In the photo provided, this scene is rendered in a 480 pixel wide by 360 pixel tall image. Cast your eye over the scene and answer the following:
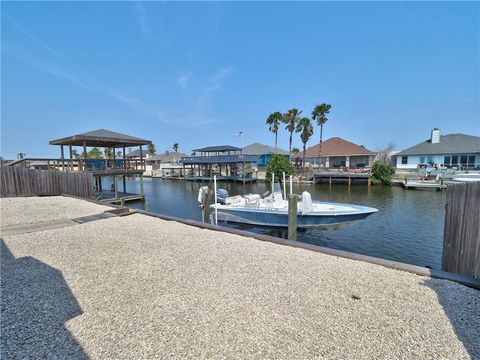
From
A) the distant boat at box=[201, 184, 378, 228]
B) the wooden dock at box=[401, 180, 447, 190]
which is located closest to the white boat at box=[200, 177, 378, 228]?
the distant boat at box=[201, 184, 378, 228]

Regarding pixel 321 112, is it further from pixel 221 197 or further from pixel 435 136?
pixel 221 197

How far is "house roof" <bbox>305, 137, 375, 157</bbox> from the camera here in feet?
127

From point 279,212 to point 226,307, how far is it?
25.6 ft

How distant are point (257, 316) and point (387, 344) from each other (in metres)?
1.44

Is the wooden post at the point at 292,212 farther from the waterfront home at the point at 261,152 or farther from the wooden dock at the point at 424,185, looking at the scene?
the waterfront home at the point at 261,152

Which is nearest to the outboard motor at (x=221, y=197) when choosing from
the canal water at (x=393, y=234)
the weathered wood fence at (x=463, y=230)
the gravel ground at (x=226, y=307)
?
the canal water at (x=393, y=234)

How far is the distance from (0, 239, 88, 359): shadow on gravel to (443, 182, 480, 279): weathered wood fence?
5.72m

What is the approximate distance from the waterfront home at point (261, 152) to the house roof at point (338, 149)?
6375 millimetres

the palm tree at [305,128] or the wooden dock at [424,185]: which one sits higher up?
the palm tree at [305,128]

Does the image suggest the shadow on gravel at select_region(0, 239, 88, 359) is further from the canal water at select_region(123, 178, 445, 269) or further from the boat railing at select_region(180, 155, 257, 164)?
the boat railing at select_region(180, 155, 257, 164)

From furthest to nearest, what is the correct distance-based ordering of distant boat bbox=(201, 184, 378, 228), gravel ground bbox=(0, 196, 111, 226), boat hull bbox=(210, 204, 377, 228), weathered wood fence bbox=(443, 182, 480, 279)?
distant boat bbox=(201, 184, 378, 228) → boat hull bbox=(210, 204, 377, 228) → gravel ground bbox=(0, 196, 111, 226) → weathered wood fence bbox=(443, 182, 480, 279)

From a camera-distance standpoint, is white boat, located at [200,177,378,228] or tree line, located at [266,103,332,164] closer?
white boat, located at [200,177,378,228]

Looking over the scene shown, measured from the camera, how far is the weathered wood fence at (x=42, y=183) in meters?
13.8

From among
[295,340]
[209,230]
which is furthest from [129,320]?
[209,230]
